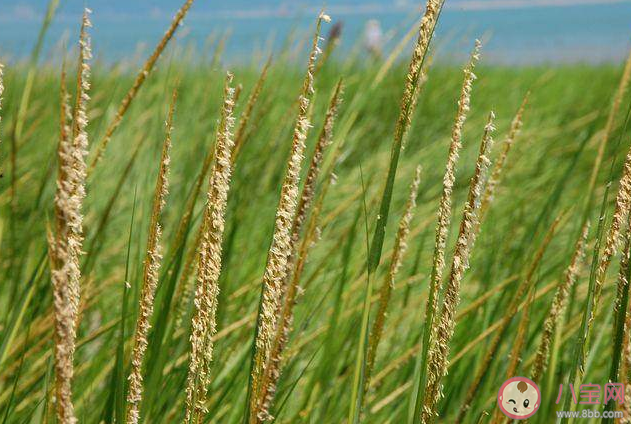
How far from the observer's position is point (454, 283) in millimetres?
702

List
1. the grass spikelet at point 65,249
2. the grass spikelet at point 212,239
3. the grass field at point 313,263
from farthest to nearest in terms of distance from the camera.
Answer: the grass field at point 313,263 < the grass spikelet at point 212,239 < the grass spikelet at point 65,249

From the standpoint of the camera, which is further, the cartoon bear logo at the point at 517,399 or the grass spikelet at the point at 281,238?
the cartoon bear logo at the point at 517,399

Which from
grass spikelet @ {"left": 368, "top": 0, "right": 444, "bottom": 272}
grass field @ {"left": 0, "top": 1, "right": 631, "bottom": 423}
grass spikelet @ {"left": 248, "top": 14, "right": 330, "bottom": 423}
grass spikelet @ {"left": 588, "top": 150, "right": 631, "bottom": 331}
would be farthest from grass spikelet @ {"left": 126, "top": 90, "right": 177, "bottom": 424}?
grass spikelet @ {"left": 588, "top": 150, "right": 631, "bottom": 331}

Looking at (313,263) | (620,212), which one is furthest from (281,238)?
(313,263)

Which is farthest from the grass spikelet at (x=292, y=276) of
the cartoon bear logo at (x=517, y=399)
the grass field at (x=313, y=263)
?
the cartoon bear logo at (x=517, y=399)

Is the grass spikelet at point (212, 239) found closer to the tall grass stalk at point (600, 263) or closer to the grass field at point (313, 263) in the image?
the grass field at point (313, 263)

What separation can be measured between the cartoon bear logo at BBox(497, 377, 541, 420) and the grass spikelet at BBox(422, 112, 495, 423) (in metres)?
0.30

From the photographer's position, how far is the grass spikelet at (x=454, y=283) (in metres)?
0.69

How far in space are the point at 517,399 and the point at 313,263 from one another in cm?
136

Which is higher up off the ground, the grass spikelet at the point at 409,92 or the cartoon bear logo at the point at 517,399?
the grass spikelet at the point at 409,92

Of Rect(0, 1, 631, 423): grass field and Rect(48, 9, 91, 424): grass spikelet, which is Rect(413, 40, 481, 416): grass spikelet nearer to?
Rect(0, 1, 631, 423): grass field

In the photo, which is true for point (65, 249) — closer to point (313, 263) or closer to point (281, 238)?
point (281, 238)

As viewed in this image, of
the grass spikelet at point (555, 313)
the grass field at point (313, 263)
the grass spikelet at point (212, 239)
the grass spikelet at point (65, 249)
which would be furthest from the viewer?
the grass spikelet at point (555, 313)

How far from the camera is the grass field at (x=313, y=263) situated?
786mm
